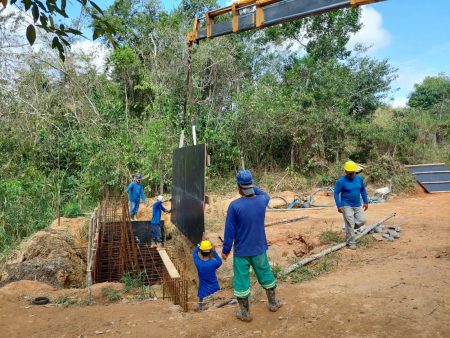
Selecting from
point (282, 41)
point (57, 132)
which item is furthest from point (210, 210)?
point (282, 41)

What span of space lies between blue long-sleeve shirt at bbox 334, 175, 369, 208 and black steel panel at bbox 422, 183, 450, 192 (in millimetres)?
8489

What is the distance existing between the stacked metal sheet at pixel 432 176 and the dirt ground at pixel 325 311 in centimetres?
784

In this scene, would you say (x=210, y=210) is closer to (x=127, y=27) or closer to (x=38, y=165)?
(x=38, y=165)

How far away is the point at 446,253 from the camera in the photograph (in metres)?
6.19

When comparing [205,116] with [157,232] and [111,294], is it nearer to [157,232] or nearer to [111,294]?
[157,232]

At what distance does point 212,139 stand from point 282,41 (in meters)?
6.84

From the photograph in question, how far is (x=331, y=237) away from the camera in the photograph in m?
7.71

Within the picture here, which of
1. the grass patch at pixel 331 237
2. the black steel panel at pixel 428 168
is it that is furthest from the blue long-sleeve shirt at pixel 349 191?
the black steel panel at pixel 428 168

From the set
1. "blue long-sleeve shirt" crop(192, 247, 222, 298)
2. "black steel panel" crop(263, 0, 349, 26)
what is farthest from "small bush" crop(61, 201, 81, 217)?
"black steel panel" crop(263, 0, 349, 26)

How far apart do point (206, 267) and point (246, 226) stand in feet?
5.62

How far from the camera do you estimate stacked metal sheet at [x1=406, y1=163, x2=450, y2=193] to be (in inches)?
550

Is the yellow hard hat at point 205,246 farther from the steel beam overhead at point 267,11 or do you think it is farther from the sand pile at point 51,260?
the sand pile at point 51,260

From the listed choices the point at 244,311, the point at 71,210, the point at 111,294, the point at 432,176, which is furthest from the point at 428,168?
the point at 244,311

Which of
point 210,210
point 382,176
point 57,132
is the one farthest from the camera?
point 57,132
